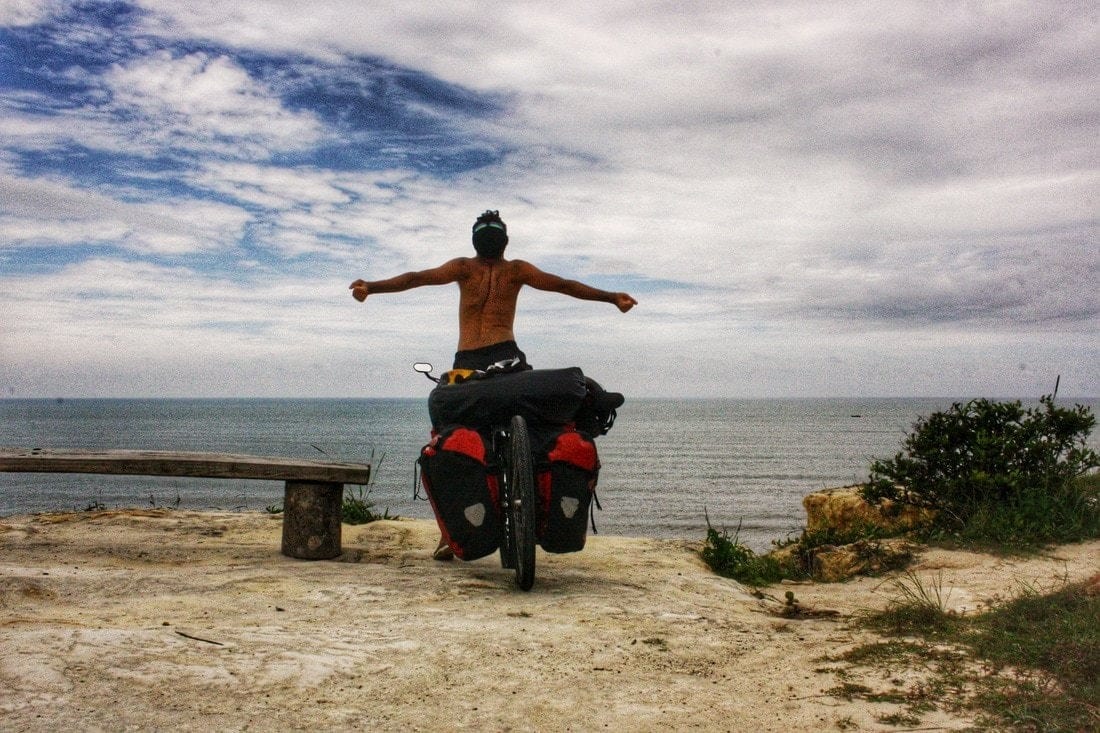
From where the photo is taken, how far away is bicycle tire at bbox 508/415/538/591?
5.08m

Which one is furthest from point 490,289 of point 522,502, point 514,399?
point 522,502

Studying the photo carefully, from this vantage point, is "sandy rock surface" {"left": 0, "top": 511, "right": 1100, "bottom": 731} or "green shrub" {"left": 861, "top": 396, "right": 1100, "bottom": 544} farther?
"green shrub" {"left": 861, "top": 396, "right": 1100, "bottom": 544}

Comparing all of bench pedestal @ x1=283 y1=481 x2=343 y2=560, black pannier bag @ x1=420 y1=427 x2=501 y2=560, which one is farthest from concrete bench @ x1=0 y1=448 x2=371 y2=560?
black pannier bag @ x1=420 y1=427 x2=501 y2=560

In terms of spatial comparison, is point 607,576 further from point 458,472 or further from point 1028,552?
point 1028,552

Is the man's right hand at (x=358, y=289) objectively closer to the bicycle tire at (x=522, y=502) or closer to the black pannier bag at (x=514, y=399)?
the black pannier bag at (x=514, y=399)

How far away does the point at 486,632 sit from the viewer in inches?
169

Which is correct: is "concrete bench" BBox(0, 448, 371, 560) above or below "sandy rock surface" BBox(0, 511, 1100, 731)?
above

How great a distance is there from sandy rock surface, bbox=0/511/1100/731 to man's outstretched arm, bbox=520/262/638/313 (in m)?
2.17

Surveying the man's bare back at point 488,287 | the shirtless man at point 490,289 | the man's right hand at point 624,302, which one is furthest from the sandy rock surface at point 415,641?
the man's right hand at point 624,302

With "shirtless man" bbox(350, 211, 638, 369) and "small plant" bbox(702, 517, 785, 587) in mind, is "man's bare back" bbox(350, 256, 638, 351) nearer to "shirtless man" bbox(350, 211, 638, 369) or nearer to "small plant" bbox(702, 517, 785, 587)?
"shirtless man" bbox(350, 211, 638, 369)

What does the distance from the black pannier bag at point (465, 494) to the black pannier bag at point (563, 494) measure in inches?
14.0

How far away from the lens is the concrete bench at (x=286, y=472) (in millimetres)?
6477

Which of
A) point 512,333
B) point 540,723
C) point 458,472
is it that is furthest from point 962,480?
point 540,723

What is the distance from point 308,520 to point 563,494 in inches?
96.0
